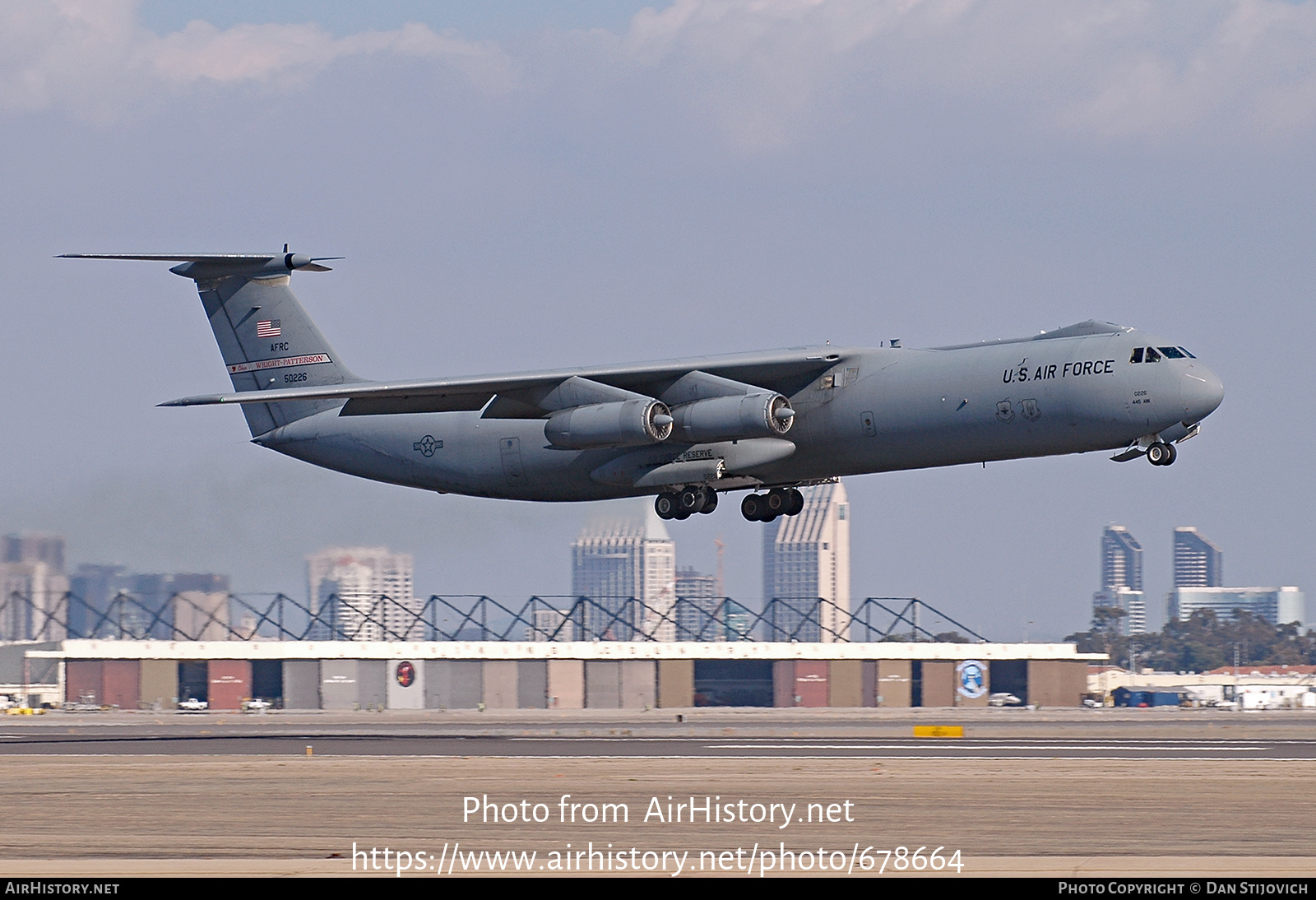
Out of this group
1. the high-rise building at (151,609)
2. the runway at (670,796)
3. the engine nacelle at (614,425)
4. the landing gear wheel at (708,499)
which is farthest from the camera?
the high-rise building at (151,609)

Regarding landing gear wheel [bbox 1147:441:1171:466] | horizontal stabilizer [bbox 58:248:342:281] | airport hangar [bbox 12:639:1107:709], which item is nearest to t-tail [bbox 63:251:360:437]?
horizontal stabilizer [bbox 58:248:342:281]

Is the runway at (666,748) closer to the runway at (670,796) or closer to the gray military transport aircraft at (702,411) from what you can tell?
the runway at (670,796)

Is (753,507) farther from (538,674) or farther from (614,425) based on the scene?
(538,674)

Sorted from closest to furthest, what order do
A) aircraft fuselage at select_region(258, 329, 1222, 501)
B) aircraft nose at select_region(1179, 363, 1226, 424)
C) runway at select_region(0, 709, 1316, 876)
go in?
1. runway at select_region(0, 709, 1316, 876)
2. aircraft nose at select_region(1179, 363, 1226, 424)
3. aircraft fuselage at select_region(258, 329, 1222, 501)

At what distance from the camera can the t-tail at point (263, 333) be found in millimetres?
35906

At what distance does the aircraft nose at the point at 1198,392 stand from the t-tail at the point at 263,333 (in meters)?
17.6

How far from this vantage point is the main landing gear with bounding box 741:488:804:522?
32.4 meters

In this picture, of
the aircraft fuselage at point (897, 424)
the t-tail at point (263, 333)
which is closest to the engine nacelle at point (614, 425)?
the aircraft fuselage at point (897, 424)

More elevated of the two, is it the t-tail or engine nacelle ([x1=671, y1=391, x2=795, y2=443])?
the t-tail

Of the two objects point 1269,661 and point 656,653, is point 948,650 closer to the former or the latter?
point 656,653

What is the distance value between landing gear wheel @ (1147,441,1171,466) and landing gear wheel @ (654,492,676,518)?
8.80m

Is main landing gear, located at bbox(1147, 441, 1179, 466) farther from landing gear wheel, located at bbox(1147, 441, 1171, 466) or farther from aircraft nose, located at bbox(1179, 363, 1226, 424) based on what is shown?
aircraft nose, located at bbox(1179, 363, 1226, 424)

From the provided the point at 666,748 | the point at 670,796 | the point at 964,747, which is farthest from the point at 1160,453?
the point at 670,796

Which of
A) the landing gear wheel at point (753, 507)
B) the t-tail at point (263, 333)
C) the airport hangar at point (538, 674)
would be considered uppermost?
the t-tail at point (263, 333)
